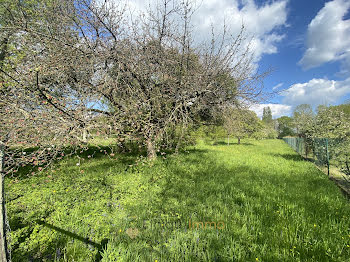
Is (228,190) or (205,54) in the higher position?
(205,54)

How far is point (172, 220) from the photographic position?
120 inches

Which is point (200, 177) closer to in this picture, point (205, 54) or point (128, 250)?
point (128, 250)

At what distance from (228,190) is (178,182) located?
4.84 ft

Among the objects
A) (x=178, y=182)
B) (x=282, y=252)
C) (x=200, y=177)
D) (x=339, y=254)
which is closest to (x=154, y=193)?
(x=178, y=182)

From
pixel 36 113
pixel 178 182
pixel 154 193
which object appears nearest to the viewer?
pixel 36 113

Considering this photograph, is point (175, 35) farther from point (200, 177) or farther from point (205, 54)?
point (200, 177)

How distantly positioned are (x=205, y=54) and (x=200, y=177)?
173 inches

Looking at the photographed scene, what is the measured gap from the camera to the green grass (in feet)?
7.32

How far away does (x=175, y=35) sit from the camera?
5.55 m

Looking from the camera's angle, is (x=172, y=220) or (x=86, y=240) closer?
(x=86, y=240)

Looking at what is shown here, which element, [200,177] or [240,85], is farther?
[240,85]

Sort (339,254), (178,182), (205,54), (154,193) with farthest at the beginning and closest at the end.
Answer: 1. (205,54)
2. (178,182)
3. (154,193)
4. (339,254)

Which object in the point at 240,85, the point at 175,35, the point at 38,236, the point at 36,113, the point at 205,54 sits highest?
the point at 175,35

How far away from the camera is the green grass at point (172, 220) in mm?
2232
